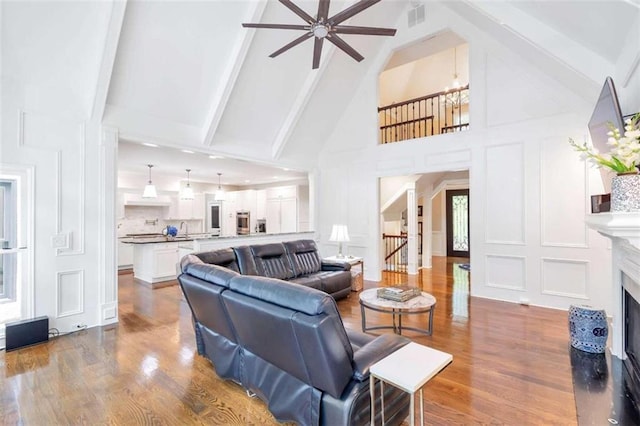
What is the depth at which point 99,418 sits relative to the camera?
2074mm

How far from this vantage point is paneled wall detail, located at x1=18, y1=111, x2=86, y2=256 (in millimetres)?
3461

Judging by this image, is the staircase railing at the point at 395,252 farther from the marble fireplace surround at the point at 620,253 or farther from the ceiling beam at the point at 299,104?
the marble fireplace surround at the point at 620,253

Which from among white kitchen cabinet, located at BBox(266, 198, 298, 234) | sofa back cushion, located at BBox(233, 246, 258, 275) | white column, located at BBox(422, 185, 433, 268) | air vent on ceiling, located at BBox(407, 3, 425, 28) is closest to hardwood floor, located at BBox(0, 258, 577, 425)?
sofa back cushion, located at BBox(233, 246, 258, 275)

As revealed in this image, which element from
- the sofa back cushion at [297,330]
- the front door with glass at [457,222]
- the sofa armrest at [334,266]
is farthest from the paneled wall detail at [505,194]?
the front door with glass at [457,222]

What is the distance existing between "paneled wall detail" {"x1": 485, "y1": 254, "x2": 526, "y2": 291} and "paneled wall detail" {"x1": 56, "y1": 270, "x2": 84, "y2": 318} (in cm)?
587

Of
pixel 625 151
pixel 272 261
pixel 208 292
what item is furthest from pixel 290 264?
pixel 625 151

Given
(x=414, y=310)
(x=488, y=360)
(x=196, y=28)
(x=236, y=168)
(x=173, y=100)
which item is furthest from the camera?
(x=236, y=168)

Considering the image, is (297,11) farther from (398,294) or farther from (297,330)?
(398,294)

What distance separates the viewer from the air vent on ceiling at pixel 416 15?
5.48 metres

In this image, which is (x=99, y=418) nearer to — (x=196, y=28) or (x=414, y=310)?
(x=414, y=310)

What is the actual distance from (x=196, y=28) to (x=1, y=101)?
7.40 ft

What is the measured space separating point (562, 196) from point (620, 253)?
1.91 meters

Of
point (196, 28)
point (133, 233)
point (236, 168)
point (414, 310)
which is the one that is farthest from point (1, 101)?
point (133, 233)

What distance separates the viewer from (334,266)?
517 centimetres
